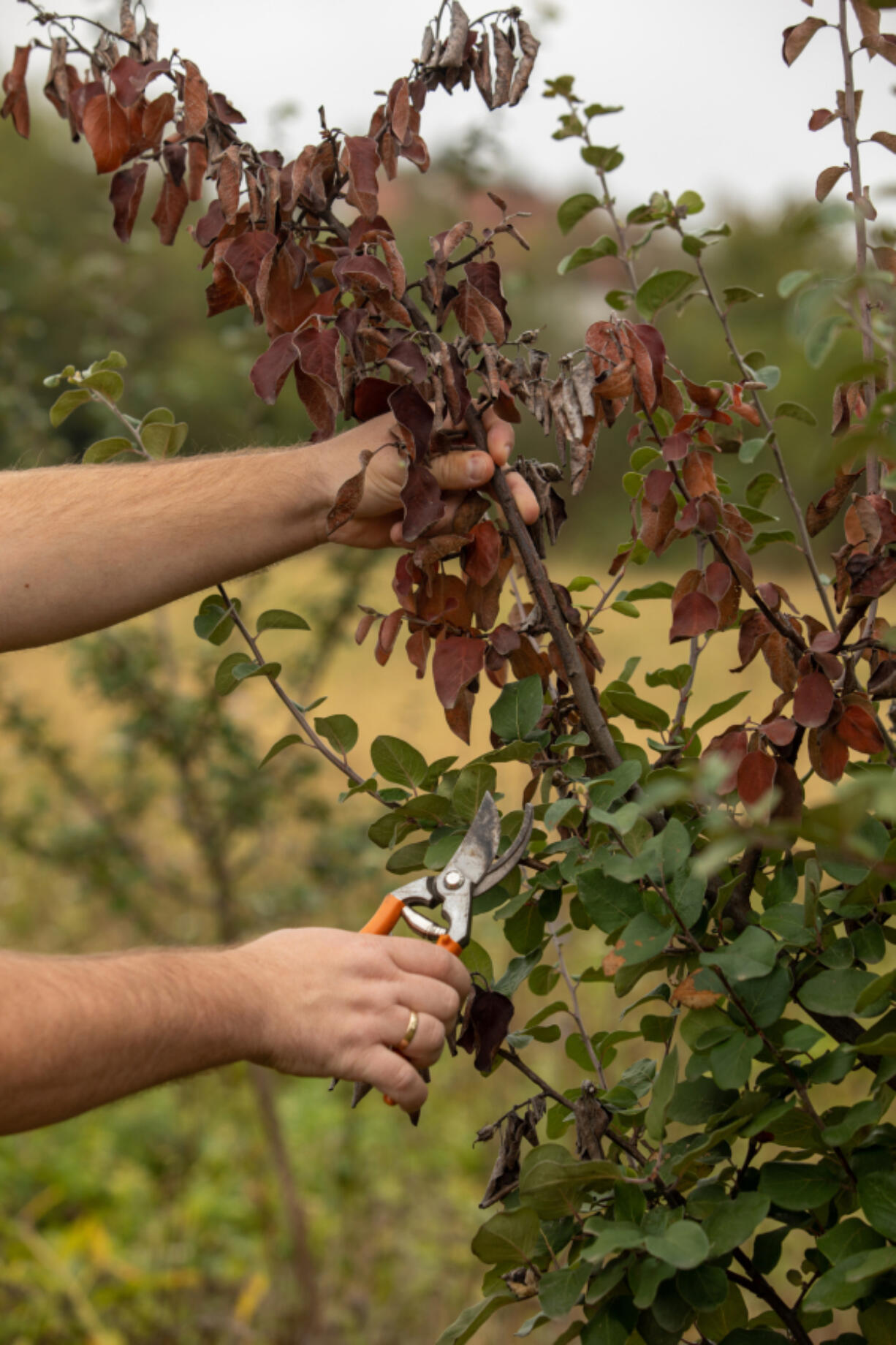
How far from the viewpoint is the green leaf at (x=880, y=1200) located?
2.81 ft

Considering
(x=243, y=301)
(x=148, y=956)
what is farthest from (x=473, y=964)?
(x=243, y=301)

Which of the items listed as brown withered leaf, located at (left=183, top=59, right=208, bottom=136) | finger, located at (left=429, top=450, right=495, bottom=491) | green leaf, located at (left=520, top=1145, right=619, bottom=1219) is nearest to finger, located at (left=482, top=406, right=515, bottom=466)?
finger, located at (left=429, top=450, right=495, bottom=491)

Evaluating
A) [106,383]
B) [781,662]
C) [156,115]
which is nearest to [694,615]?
[781,662]

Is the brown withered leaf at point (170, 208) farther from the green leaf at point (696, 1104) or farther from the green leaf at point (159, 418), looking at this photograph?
the green leaf at point (696, 1104)

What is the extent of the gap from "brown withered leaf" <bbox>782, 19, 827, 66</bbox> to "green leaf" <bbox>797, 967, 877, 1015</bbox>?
3.22 feet

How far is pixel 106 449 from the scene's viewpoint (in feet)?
4.54

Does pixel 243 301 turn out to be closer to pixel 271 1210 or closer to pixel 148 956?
pixel 148 956

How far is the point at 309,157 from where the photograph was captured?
3.66ft

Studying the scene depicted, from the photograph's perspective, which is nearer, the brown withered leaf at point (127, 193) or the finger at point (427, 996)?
the finger at point (427, 996)

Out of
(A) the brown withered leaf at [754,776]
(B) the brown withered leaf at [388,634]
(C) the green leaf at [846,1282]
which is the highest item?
(B) the brown withered leaf at [388,634]

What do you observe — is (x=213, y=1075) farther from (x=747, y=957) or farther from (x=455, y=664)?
(x=747, y=957)

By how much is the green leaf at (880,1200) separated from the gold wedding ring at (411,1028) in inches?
16.0

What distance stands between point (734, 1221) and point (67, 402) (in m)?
1.12

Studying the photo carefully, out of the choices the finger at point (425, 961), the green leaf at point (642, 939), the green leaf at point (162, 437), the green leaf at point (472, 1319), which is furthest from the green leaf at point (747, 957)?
the green leaf at point (162, 437)
